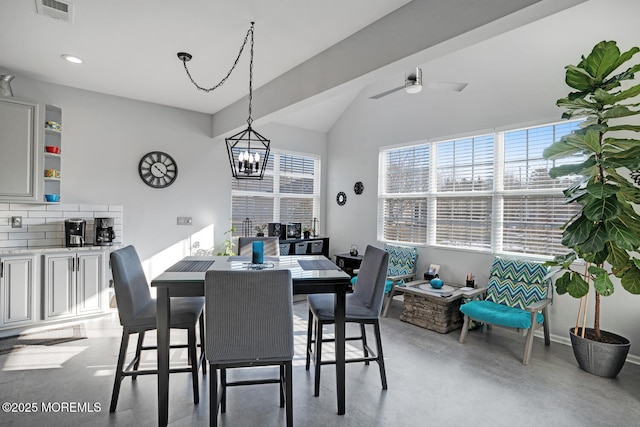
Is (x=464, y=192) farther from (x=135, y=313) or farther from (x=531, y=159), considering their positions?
(x=135, y=313)

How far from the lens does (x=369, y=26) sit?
2.61 meters

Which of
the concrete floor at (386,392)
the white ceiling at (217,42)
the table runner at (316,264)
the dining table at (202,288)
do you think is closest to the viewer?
the dining table at (202,288)

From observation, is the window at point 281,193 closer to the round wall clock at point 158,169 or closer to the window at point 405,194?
the round wall clock at point 158,169

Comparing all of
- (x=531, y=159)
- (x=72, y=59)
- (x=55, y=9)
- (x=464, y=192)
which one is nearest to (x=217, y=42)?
(x=55, y=9)

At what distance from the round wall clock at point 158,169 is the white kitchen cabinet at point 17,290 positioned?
1574 millimetres

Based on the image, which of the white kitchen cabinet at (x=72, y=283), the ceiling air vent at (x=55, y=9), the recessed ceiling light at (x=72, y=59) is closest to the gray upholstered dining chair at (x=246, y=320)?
the ceiling air vent at (x=55, y=9)

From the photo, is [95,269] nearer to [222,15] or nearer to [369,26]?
[222,15]

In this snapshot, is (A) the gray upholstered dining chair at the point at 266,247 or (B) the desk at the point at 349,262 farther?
(B) the desk at the point at 349,262

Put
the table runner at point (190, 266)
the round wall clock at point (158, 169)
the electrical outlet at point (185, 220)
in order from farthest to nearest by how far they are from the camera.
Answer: the electrical outlet at point (185, 220)
the round wall clock at point (158, 169)
the table runner at point (190, 266)

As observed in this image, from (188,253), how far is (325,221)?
257 cm

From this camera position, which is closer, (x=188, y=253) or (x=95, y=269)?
(x=95, y=269)

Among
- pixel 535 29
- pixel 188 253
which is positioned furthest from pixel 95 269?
pixel 535 29

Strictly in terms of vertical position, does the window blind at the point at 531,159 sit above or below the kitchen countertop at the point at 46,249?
above

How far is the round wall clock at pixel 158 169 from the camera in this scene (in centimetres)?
460
